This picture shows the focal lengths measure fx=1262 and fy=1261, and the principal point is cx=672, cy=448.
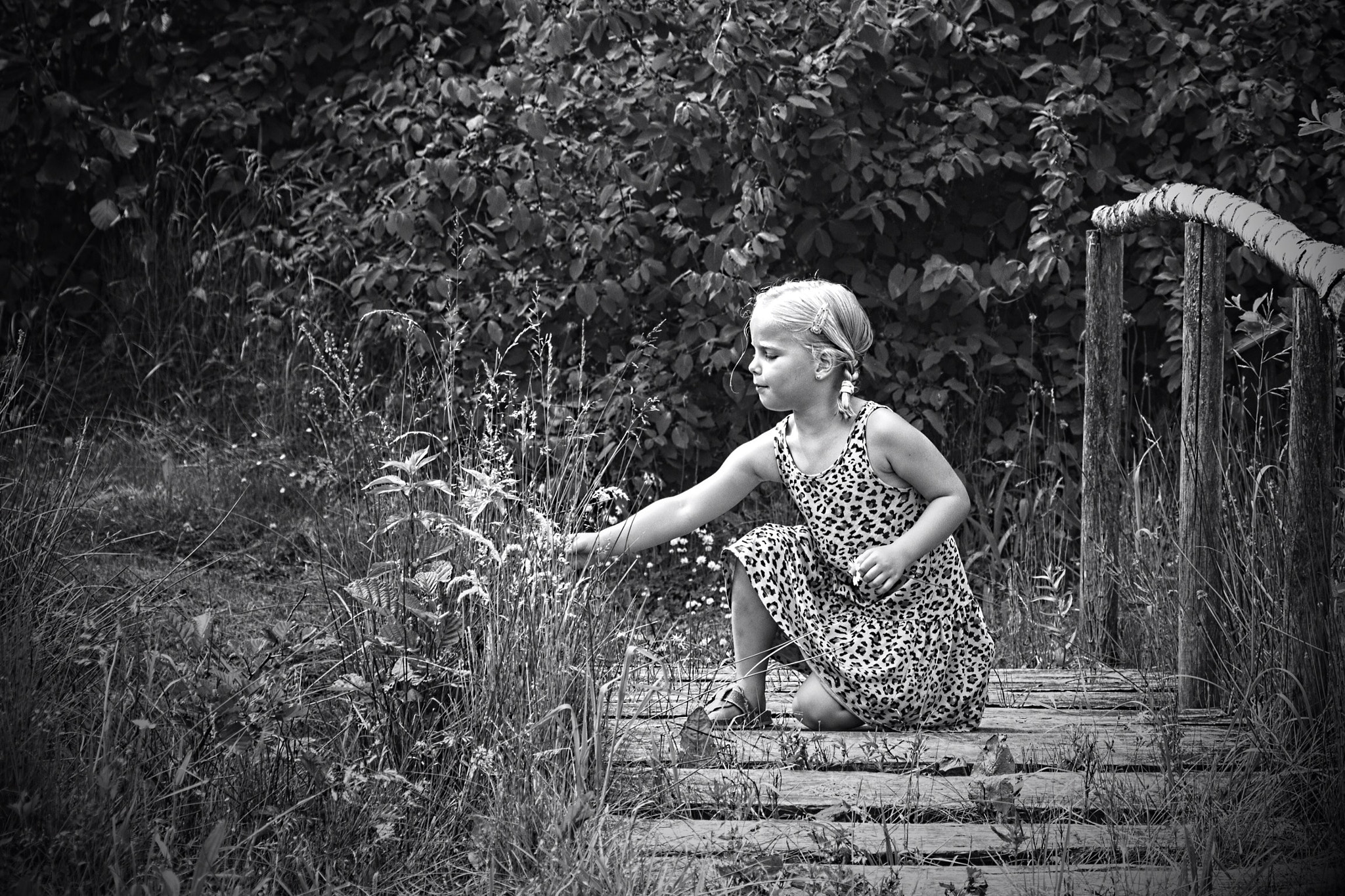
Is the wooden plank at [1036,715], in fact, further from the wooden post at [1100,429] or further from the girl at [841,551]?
the wooden post at [1100,429]

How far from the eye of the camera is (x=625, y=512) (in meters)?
4.95

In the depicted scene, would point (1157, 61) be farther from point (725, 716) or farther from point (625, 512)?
point (725, 716)

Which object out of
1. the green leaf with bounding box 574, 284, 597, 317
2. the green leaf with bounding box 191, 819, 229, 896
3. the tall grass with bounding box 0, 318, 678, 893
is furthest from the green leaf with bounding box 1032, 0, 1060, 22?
the green leaf with bounding box 191, 819, 229, 896

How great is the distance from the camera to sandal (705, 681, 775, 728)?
115 inches

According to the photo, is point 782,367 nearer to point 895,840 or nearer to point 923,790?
point 923,790

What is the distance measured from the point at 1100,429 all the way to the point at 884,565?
52.5 inches

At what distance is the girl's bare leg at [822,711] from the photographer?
2961 mm

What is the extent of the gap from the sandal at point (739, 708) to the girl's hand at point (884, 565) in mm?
395

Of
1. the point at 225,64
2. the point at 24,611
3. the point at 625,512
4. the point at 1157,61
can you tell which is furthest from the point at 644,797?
the point at 225,64

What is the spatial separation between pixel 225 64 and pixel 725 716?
16.1ft

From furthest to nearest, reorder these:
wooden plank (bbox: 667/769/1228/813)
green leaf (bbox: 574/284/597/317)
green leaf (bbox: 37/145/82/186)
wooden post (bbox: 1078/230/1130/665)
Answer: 1. green leaf (bbox: 37/145/82/186)
2. green leaf (bbox: 574/284/597/317)
3. wooden post (bbox: 1078/230/1130/665)
4. wooden plank (bbox: 667/769/1228/813)

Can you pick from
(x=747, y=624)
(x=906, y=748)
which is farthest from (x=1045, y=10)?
(x=906, y=748)

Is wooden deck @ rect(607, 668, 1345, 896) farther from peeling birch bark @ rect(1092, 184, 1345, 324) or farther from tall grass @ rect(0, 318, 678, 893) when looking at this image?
peeling birch bark @ rect(1092, 184, 1345, 324)

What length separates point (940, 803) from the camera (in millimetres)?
2363
